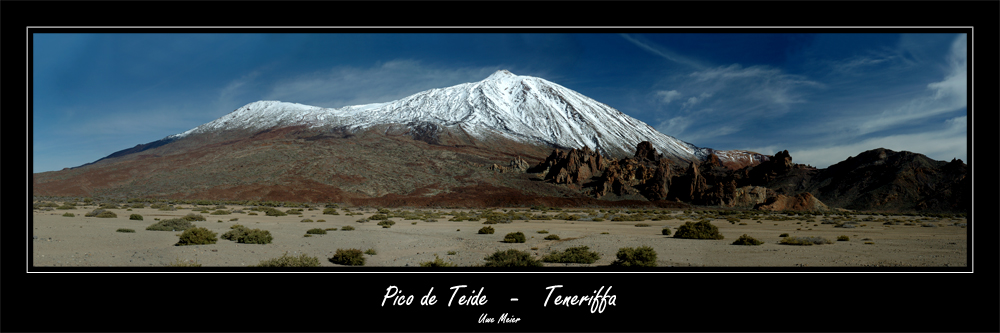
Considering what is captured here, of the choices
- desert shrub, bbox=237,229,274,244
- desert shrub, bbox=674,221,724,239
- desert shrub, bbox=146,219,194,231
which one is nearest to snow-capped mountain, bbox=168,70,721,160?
desert shrub, bbox=674,221,724,239

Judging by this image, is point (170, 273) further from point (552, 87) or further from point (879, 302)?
point (552, 87)

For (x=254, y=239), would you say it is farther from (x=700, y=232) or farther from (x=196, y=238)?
(x=700, y=232)

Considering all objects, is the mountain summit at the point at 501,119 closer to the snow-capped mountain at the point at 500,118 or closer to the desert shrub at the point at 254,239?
the snow-capped mountain at the point at 500,118

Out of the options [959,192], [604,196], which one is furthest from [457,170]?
[959,192]

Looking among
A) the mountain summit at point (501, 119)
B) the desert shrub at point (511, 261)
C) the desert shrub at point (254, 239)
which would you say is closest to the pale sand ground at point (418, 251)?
the desert shrub at point (254, 239)

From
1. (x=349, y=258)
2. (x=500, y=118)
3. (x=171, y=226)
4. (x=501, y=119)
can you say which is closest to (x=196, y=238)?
(x=349, y=258)

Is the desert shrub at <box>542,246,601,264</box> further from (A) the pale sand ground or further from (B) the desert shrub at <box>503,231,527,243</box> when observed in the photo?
(B) the desert shrub at <box>503,231,527,243</box>
